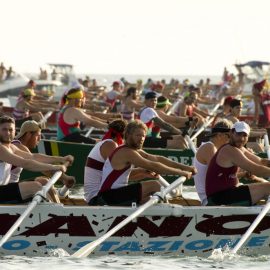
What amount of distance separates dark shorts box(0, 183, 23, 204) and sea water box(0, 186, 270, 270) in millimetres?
752

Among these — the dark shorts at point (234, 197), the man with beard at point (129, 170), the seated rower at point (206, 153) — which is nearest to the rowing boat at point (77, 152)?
the seated rower at point (206, 153)

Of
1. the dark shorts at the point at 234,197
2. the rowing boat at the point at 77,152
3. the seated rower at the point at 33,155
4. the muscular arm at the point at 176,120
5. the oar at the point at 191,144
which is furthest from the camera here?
the muscular arm at the point at 176,120

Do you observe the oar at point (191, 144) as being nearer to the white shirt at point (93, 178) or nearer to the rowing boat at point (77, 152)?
the rowing boat at point (77, 152)

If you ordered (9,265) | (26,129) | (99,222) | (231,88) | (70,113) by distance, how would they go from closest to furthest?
(9,265) → (99,222) → (26,129) → (70,113) → (231,88)

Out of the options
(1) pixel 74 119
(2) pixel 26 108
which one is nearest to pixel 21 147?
(1) pixel 74 119

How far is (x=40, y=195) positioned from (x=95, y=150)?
1869mm

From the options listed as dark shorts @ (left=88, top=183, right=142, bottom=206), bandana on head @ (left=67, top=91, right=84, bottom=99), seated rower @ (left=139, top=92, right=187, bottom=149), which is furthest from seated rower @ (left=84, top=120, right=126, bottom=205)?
seated rower @ (left=139, top=92, right=187, bottom=149)

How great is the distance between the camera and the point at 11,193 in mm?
13320

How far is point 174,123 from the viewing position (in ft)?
74.9

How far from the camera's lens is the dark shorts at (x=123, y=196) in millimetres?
13688

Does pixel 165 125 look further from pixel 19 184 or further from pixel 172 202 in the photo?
pixel 19 184

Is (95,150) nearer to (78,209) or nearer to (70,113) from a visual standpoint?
(78,209)

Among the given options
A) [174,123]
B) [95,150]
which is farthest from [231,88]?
[95,150]

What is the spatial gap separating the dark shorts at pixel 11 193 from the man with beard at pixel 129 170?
116 centimetres
